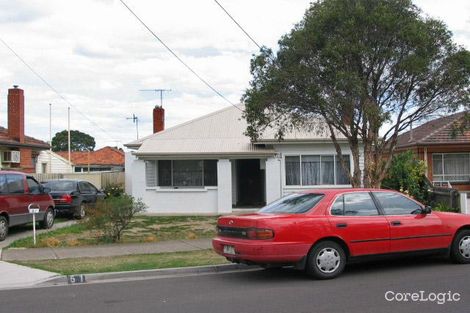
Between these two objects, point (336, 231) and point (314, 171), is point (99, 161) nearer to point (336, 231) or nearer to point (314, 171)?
point (314, 171)

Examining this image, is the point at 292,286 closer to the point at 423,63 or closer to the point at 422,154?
the point at 423,63

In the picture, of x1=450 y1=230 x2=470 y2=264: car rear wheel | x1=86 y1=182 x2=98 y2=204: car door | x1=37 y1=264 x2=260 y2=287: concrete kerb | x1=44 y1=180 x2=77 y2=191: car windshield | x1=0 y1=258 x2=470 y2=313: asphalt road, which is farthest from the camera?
x1=86 y1=182 x2=98 y2=204: car door

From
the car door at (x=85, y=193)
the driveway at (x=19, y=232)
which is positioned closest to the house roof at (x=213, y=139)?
the car door at (x=85, y=193)

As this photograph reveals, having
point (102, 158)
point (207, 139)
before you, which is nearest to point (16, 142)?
point (207, 139)

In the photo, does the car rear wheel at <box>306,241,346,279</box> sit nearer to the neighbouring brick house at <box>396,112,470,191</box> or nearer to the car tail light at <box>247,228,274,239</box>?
the car tail light at <box>247,228,274,239</box>

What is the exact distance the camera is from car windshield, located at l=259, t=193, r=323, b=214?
936 centimetres

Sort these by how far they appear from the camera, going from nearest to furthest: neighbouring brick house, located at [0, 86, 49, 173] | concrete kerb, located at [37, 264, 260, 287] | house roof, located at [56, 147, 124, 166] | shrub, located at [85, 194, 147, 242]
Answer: concrete kerb, located at [37, 264, 260, 287], shrub, located at [85, 194, 147, 242], neighbouring brick house, located at [0, 86, 49, 173], house roof, located at [56, 147, 124, 166]

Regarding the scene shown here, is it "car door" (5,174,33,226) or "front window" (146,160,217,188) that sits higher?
"front window" (146,160,217,188)

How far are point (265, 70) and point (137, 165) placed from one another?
35.1ft

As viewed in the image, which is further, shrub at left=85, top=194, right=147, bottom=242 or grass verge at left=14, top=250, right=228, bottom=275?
shrub at left=85, top=194, right=147, bottom=242

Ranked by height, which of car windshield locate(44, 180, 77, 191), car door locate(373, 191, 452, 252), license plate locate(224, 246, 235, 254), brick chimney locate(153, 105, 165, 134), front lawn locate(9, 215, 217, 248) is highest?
brick chimney locate(153, 105, 165, 134)

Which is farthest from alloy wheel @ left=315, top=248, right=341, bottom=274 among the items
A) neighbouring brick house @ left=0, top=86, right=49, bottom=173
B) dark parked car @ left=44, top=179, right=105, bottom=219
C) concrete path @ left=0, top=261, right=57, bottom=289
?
neighbouring brick house @ left=0, top=86, right=49, bottom=173

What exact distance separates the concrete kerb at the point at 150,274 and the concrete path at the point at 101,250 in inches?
97.7

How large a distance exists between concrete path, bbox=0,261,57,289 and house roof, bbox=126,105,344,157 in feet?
42.6
